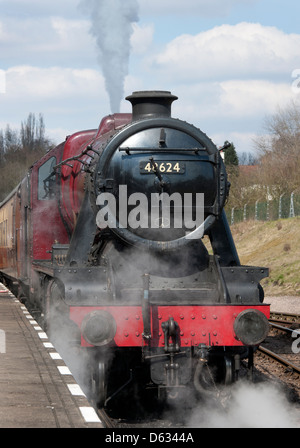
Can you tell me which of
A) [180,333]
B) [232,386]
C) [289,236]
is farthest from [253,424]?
[289,236]

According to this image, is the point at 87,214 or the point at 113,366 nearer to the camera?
the point at 113,366

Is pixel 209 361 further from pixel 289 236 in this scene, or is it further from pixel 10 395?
pixel 289 236

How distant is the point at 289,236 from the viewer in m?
28.4

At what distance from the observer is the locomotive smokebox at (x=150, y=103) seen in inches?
311

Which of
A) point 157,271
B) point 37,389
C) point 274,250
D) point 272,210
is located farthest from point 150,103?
point 272,210

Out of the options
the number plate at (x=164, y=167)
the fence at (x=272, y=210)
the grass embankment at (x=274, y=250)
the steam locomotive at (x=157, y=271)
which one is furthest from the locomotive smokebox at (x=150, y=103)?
the fence at (x=272, y=210)

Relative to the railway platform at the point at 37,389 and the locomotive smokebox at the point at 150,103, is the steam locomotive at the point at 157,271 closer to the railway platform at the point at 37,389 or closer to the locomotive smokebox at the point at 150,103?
the locomotive smokebox at the point at 150,103

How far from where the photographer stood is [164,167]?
759 centimetres

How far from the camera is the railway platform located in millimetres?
5492

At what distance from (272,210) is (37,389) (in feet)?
89.9

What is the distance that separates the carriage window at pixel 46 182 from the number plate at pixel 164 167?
10.7ft

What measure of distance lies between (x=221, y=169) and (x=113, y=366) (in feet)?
7.72

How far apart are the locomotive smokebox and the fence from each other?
24179 millimetres

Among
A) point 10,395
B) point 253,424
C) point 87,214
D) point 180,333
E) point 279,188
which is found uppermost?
point 279,188
